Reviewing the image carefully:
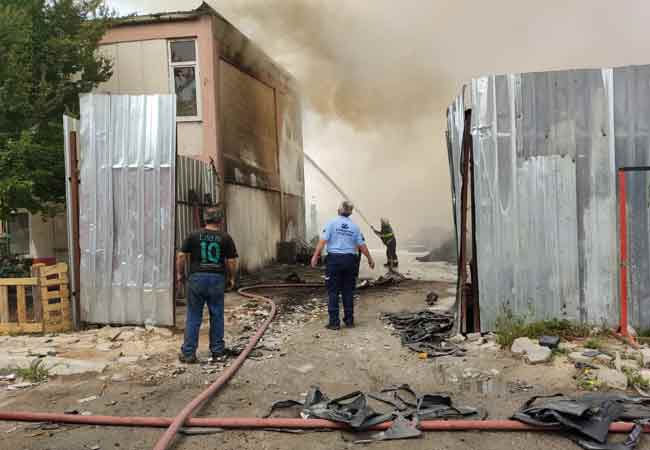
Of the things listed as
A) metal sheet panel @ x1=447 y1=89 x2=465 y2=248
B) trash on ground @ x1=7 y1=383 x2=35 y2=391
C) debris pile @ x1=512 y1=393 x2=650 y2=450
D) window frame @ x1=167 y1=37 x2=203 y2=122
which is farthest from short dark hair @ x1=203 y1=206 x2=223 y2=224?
window frame @ x1=167 y1=37 x2=203 y2=122

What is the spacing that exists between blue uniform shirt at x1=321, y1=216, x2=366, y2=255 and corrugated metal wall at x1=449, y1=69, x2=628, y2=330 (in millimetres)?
1853

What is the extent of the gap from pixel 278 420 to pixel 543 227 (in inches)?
145

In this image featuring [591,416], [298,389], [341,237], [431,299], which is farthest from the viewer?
[431,299]

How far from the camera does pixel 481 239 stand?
18.6 feet

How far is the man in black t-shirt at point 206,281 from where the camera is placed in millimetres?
5359

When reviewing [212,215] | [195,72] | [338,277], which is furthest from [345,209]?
[195,72]

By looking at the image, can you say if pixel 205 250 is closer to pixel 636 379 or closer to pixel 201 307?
pixel 201 307

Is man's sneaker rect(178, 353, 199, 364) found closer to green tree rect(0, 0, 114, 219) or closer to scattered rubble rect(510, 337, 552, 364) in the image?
scattered rubble rect(510, 337, 552, 364)

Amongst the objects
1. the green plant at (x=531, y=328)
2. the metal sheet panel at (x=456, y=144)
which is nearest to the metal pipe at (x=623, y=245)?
the green plant at (x=531, y=328)

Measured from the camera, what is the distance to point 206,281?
17.8 feet

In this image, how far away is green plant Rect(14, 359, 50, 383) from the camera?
4.93m

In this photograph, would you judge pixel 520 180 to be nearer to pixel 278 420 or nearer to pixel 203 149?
pixel 278 420

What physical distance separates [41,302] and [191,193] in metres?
3.93

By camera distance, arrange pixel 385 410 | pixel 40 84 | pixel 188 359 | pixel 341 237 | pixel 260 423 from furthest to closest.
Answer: pixel 40 84
pixel 341 237
pixel 188 359
pixel 385 410
pixel 260 423
